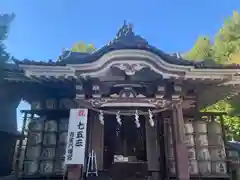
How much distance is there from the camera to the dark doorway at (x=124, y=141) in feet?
25.7

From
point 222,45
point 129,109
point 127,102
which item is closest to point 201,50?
point 222,45

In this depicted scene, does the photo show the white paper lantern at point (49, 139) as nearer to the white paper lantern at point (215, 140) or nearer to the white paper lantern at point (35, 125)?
the white paper lantern at point (35, 125)

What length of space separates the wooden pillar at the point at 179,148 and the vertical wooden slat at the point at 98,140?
2.55 m

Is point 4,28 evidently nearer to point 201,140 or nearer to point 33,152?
point 33,152

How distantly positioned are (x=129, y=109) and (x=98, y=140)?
1.63 meters

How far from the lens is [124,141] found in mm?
7949

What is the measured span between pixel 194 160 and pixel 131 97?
2.99 metres

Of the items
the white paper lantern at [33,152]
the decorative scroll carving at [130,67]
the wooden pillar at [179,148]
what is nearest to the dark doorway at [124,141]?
the wooden pillar at [179,148]

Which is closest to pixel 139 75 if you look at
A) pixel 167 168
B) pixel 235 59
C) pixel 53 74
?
pixel 53 74

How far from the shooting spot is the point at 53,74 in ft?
22.1

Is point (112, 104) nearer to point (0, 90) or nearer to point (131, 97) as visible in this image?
point (131, 97)

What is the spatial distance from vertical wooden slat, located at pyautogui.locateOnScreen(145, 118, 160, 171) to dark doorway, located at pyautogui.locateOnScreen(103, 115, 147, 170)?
0.14 metres

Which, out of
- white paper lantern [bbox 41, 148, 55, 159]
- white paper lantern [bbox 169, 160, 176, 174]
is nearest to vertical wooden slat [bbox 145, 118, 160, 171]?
white paper lantern [bbox 169, 160, 176, 174]

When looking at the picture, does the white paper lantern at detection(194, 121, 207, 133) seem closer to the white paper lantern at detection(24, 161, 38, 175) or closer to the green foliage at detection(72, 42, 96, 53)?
the white paper lantern at detection(24, 161, 38, 175)
